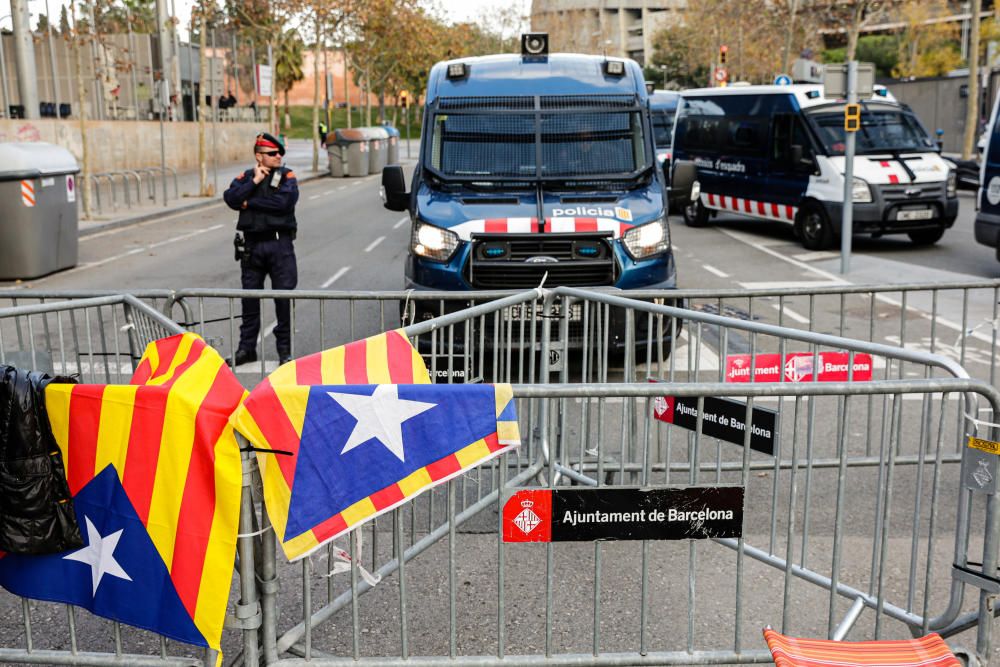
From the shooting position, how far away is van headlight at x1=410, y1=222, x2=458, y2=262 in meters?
9.02

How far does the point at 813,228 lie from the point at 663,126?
32.9 ft

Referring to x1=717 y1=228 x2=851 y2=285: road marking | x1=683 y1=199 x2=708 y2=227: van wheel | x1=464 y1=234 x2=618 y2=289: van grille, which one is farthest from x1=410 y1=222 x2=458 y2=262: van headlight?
x1=683 y1=199 x2=708 y2=227: van wheel

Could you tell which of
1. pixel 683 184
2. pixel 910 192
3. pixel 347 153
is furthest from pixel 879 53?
pixel 683 184

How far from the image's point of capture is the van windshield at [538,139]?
9656mm

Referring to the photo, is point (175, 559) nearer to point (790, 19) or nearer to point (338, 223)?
point (338, 223)

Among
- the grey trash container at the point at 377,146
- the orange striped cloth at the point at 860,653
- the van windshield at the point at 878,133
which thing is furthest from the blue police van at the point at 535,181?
the grey trash container at the point at 377,146

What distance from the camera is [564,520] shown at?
3334 millimetres

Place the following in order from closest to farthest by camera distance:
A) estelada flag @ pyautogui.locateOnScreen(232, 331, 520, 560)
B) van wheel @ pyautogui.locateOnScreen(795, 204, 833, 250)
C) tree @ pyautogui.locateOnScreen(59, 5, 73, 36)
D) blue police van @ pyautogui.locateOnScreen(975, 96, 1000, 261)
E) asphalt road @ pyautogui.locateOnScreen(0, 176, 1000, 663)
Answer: estelada flag @ pyautogui.locateOnScreen(232, 331, 520, 560), asphalt road @ pyautogui.locateOnScreen(0, 176, 1000, 663), blue police van @ pyautogui.locateOnScreen(975, 96, 1000, 261), van wheel @ pyautogui.locateOnScreen(795, 204, 833, 250), tree @ pyautogui.locateOnScreen(59, 5, 73, 36)

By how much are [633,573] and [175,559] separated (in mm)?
2394

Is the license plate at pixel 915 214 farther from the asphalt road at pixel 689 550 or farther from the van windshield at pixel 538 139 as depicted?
the van windshield at pixel 538 139

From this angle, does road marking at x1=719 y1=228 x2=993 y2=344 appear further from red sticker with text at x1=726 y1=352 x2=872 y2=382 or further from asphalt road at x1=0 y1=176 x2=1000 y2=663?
red sticker with text at x1=726 y1=352 x2=872 y2=382

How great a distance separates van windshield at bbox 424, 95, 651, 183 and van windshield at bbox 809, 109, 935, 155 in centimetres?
825

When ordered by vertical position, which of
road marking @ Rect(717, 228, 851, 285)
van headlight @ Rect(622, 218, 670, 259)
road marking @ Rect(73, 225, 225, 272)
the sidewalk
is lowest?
road marking @ Rect(717, 228, 851, 285)

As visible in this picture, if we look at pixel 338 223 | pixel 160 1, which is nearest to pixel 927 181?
pixel 338 223
